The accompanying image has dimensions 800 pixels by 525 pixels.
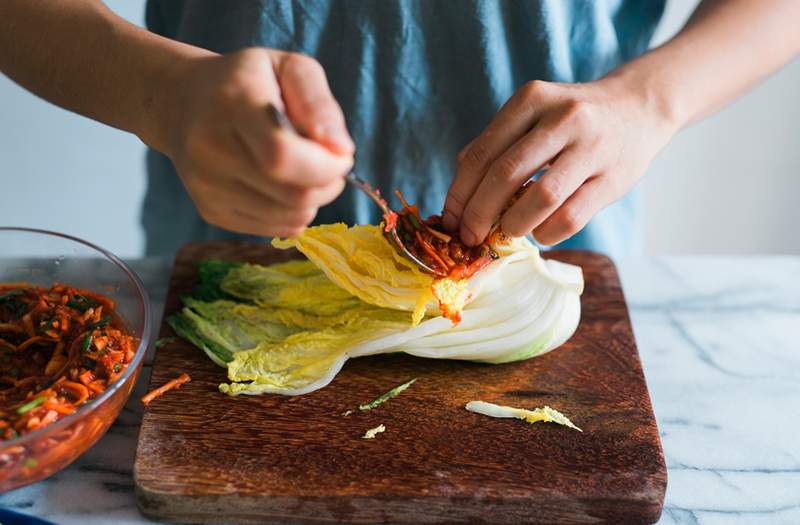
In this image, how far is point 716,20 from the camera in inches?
81.1

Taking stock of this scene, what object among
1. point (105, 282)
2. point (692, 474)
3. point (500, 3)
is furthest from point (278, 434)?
point (500, 3)

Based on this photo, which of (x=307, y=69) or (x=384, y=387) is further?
(x=384, y=387)

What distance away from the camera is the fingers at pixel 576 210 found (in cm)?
180

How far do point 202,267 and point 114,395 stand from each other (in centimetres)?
64

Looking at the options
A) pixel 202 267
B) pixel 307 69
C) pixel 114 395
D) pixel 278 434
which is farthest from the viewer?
pixel 202 267

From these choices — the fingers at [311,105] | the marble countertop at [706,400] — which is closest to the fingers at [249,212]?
the fingers at [311,105]

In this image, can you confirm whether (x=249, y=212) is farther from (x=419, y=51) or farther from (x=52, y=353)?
(x=419, y=51)

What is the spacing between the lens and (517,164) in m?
1.69

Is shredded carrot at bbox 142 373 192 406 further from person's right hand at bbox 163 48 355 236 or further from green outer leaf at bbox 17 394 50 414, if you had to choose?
person's right hand at bbox 163 48 355 236

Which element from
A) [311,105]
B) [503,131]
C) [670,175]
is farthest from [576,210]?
[670,175]

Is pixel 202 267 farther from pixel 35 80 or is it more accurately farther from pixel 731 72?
pixel 731 72

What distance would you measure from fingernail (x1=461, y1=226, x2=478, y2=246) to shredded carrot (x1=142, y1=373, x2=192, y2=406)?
0.68m

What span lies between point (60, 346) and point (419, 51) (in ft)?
3.49

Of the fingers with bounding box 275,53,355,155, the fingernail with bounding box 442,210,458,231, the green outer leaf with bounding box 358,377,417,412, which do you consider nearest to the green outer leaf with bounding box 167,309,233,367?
the green outer leaf with bounding box 358,377,417,412
